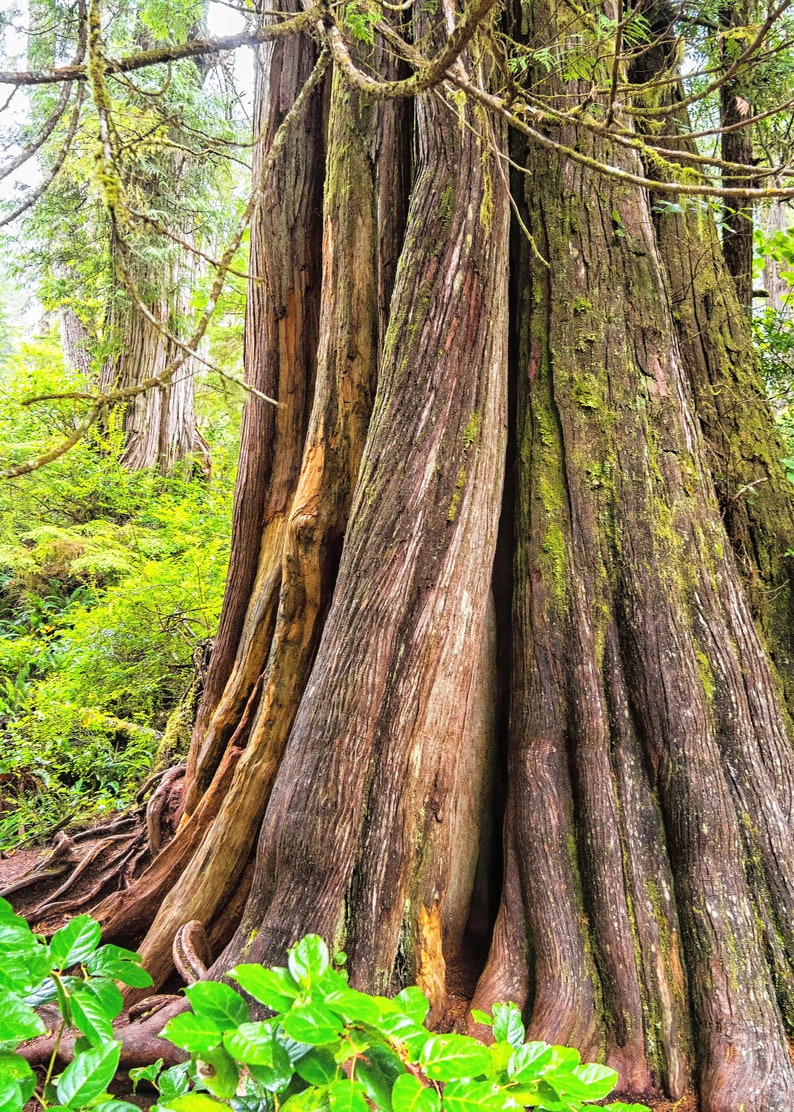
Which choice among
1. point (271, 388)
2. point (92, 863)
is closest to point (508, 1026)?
point (271, 388)

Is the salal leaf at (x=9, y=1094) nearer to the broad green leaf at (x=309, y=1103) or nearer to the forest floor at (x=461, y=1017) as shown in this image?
the broad green leaf at (x=309, y=1103)

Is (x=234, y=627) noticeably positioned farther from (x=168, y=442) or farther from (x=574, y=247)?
(x=168, y=442)

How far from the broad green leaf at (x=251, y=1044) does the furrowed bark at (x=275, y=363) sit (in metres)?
2.16

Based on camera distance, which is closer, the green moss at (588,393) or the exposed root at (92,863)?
the green moss at (588,393)

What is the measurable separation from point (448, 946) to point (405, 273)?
250 cm

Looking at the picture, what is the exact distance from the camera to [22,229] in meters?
6.99

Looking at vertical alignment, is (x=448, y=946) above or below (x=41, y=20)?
below

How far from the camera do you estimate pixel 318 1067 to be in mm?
901

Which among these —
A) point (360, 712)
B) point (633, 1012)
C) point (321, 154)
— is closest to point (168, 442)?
point (321, 154)

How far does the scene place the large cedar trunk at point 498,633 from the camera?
203 centimetres

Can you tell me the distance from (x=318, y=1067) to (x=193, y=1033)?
0.18 meters

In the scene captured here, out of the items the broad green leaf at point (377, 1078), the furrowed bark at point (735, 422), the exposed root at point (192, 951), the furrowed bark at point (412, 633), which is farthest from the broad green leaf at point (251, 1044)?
the furrowed bark at point (735, 422)

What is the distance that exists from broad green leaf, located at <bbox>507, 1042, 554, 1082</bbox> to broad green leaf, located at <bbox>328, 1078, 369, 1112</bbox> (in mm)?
231

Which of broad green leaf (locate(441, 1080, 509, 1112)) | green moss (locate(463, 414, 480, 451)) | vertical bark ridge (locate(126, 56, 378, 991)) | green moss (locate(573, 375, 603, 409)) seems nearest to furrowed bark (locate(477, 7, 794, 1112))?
green moss (locate(573, 375, 603, 409))
